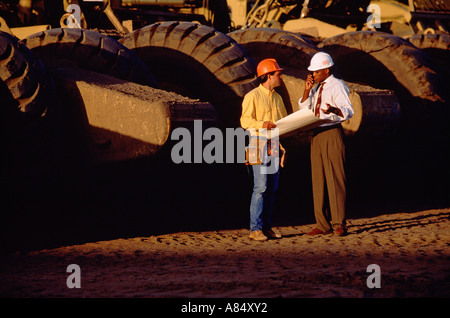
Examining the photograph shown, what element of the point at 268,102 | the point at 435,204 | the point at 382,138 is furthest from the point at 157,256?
the point at 435,204

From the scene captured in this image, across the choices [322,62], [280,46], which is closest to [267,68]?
[322,62]

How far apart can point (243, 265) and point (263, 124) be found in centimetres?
173

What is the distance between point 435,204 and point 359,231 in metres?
2.54

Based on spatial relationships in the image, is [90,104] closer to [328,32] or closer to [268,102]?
[268,102]

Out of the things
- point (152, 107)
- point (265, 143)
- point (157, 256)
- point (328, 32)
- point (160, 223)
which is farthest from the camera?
point (328, 32)

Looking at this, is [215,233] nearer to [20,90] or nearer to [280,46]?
[20,90]

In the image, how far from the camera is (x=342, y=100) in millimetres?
6645

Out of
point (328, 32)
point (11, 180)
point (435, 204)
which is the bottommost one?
point (435, 204)

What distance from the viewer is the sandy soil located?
4203 mm

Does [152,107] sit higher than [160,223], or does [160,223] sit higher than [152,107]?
[152,107]

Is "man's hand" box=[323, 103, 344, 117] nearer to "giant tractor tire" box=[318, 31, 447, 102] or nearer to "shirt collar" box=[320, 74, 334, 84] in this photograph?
"shirt collar" box=[320, 74, 334, 84]

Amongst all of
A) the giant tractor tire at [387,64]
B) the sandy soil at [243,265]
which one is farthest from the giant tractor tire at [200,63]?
the giant tractor tire at [387,64]

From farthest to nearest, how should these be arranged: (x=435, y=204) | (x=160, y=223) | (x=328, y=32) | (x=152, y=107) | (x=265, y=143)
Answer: (x=328, y=32) < (x=435, y=204) < (x=160, y=223) < (x=265, y=143) < (x=152, y=107)

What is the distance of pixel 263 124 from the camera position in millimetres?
6457
